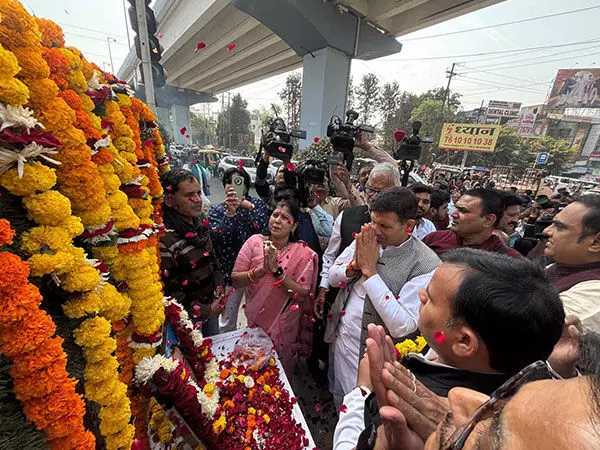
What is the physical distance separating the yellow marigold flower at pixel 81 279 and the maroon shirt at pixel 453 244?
2040mm

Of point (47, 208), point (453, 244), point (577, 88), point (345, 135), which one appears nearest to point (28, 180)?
point (47, 208)

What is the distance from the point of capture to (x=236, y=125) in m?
38.0

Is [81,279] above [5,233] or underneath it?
underneath

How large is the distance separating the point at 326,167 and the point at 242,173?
1074 mm

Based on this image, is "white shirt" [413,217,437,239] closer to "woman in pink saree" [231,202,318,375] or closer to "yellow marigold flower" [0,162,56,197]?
"woman in pink saree" [231,202,318,375]

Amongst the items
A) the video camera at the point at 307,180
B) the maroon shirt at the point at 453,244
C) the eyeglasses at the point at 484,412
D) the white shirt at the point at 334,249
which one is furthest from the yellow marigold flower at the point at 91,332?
the video camera at the point at 307,180

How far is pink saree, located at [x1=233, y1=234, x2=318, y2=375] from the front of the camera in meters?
2.13

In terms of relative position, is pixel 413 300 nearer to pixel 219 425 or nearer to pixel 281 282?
pixel 281 282

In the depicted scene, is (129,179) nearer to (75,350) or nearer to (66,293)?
(66,293)

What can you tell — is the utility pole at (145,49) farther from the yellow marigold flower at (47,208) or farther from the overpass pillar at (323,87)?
the overpass pillar at (323,87)

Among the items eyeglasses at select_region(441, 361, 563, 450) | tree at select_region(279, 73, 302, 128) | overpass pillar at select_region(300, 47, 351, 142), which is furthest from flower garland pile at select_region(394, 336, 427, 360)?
tree at select_region(279, 73, 302, 128)

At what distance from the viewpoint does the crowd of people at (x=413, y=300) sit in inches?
21.7

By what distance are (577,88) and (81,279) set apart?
144 feet

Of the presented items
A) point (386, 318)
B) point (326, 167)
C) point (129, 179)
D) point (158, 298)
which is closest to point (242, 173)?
point (326, 167)
